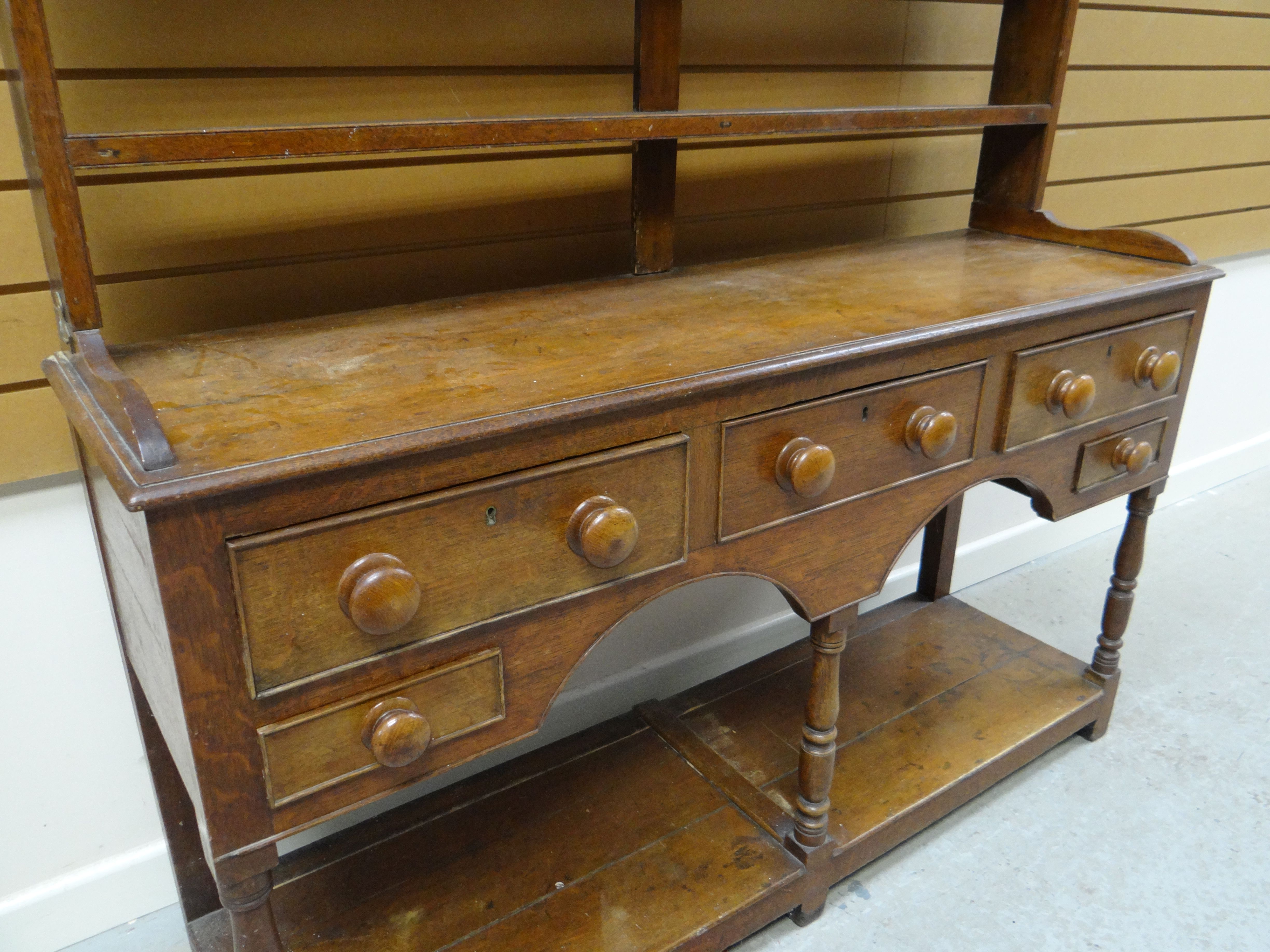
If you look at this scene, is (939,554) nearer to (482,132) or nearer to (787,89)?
(787,89)

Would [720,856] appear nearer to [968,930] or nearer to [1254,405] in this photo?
[968,930]

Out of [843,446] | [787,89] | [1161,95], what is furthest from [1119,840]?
[1161,95]

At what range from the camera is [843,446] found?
1.38 m

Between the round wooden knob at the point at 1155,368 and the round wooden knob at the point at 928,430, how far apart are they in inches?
20.8

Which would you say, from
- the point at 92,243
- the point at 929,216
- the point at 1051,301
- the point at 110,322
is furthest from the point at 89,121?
the point at 929,216

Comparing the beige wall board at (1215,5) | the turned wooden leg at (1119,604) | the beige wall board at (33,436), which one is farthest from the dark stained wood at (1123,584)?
the beige wall board at (33,436)

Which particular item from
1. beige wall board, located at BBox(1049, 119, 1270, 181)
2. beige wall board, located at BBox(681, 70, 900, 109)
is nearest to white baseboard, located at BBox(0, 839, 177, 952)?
beige wall board, located at BBox(681, 70, 900, 109)

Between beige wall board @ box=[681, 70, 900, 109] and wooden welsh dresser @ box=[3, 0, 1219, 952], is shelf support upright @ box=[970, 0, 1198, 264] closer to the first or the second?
wooden welsh dresser @ box=[3, 0, 1219, 952]

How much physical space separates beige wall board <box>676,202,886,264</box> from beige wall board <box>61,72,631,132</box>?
31 cm

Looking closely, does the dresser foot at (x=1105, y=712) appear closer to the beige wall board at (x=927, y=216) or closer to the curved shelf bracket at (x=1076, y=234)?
the curved shelf bracket at (x=1076, y=234)

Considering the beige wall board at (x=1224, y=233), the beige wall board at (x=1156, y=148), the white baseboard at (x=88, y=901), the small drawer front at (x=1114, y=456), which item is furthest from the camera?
the beige wall board at (x=1224, y=233)

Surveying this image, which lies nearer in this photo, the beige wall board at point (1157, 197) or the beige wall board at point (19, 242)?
the beige wall board at point (19, 242)

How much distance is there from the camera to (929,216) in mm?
2332

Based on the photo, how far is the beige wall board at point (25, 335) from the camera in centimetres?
137
